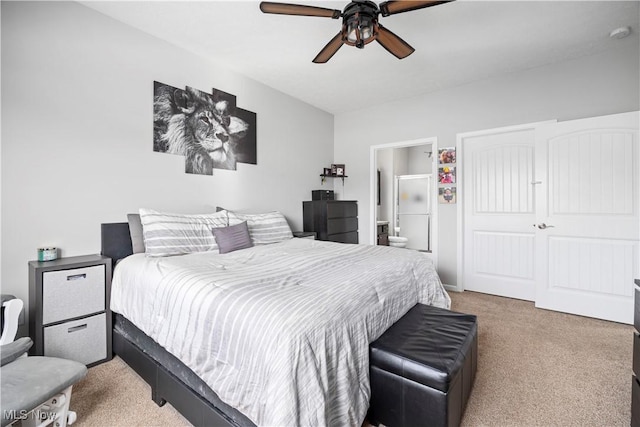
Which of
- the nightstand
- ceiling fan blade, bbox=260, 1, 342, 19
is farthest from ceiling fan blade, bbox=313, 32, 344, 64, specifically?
the nightstand

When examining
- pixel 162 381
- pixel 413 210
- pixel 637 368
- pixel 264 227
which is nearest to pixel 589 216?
pixel 637 368

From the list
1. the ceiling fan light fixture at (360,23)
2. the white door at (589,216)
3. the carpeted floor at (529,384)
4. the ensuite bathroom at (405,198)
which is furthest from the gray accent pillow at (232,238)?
the ensuite bathroom at (405,198)

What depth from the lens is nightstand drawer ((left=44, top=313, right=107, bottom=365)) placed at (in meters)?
1.86

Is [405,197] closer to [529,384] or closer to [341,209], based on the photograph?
[341,209]

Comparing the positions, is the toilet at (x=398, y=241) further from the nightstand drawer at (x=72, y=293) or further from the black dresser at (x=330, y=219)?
the nightstand drawer at (x=72, y=293)

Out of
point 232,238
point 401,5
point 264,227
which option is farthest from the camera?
point 264,227

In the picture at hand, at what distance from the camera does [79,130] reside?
224 centimetres

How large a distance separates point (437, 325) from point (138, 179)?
2.67 m

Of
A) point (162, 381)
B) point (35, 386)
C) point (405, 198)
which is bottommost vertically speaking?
point (162, 381)

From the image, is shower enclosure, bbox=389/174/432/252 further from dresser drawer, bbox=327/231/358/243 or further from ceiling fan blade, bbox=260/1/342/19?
ceiling fan blade, bbox=260/1/342/19

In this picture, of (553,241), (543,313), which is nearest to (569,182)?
A: (553,241)

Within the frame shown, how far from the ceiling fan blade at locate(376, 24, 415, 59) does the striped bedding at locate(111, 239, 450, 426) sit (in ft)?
5.23

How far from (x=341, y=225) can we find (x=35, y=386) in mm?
3494

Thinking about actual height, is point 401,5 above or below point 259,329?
above
